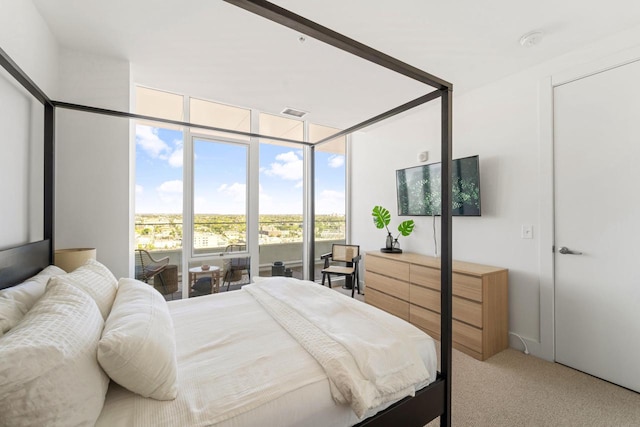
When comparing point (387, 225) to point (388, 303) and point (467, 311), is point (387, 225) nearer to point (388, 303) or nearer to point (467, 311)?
point (388, 303)

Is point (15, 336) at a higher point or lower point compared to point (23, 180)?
lower

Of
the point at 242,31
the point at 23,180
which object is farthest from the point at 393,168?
the point at 23,180

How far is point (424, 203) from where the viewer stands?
3393mm

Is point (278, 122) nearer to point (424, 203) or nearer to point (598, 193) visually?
point (424, 203)

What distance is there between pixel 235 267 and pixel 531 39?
3.78m

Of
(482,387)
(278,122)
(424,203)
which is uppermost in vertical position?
(278,122)

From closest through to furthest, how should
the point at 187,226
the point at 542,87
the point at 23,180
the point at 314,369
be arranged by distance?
the point at 314,369
the point at 23,180
the point at 542,87
the point at 187,226

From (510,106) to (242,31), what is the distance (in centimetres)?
254

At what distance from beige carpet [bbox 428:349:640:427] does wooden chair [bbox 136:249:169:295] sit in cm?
302

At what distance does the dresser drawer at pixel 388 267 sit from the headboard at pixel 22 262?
309 centimetres

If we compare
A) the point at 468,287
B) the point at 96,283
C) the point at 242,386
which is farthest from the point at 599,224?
the point at 96,283

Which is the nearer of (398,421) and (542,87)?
(398,421)

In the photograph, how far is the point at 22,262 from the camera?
1495mm

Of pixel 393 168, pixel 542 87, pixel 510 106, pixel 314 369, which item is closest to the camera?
pixel 314 369
